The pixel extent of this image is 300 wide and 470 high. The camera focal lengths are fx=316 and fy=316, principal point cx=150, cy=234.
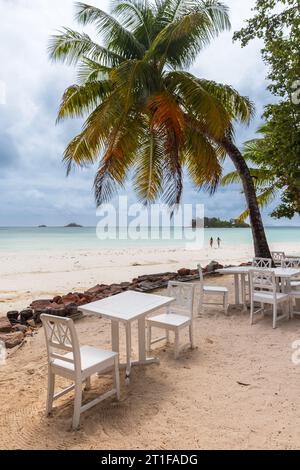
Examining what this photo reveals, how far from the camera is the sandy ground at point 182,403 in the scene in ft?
8.42

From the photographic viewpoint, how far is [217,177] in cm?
812

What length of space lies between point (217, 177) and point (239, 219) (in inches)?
216

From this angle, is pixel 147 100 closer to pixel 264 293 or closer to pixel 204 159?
pixel 204 159

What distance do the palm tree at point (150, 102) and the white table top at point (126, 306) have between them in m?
3.99

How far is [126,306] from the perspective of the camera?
3.73m

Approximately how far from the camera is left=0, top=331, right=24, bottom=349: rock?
4858 millimetres

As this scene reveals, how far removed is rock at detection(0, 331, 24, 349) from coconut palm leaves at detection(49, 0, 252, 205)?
3.59 meters

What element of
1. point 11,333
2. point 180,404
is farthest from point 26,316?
point 180,404

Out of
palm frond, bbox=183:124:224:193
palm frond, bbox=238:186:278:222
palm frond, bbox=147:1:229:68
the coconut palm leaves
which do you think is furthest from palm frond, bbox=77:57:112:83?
palm frond, bbox=238:186:278:222

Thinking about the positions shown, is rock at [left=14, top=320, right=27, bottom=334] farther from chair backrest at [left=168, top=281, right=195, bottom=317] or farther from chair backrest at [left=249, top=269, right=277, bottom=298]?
chair backrest at [left=249, top=269, right=277, bottom=298]

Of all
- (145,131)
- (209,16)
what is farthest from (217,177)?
(209,16)

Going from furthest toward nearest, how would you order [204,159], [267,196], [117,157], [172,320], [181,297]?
[267,196], [204,159], [117,157], [181,297], [172,320]

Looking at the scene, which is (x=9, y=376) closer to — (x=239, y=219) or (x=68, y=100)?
(x=68, y=100)

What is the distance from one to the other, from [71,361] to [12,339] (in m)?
2.64
